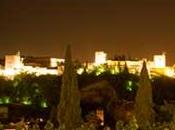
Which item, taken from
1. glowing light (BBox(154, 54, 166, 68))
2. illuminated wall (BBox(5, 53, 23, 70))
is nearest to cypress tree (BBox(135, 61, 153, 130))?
illuminated wall (BBox(5, 53, 23, 70))

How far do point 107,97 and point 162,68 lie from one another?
63.5 feet

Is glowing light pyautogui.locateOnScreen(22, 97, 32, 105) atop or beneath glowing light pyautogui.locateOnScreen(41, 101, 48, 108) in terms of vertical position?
atop

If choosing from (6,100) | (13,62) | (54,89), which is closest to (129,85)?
(54,89)

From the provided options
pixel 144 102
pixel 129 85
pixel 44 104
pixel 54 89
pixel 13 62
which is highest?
pixel 13 62

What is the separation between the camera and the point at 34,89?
35906mm

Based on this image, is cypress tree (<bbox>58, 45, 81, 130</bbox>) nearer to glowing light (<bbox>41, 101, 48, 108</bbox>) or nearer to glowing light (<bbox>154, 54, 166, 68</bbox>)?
glowing light (<bbox>41, 101, 48, 108</bbox>)

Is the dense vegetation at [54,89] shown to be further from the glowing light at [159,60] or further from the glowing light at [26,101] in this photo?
the glowing light at [159,60]

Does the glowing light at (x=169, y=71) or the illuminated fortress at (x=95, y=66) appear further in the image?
the glowing light at (x=169, y=71)

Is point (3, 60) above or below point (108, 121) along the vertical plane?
above

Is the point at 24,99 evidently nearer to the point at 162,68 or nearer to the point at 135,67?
the point at 135,67

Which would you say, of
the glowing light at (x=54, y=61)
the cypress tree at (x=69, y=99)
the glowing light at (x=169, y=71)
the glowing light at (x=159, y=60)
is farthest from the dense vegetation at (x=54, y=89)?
the glowing light at (x=159, y=60)

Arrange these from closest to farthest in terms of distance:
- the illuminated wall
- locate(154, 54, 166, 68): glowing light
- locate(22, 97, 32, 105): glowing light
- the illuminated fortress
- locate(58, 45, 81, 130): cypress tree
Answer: locate(58, 45, 81, 130): cypress tree < locate(22, 97, 32, 105): glowing light < the illuminated fortress < the illuminated wall < locate(154, 54, 166, 68): glowing light

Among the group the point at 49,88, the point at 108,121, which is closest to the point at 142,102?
the point at 108,121

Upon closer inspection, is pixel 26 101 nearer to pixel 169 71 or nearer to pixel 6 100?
pixel 6 100
